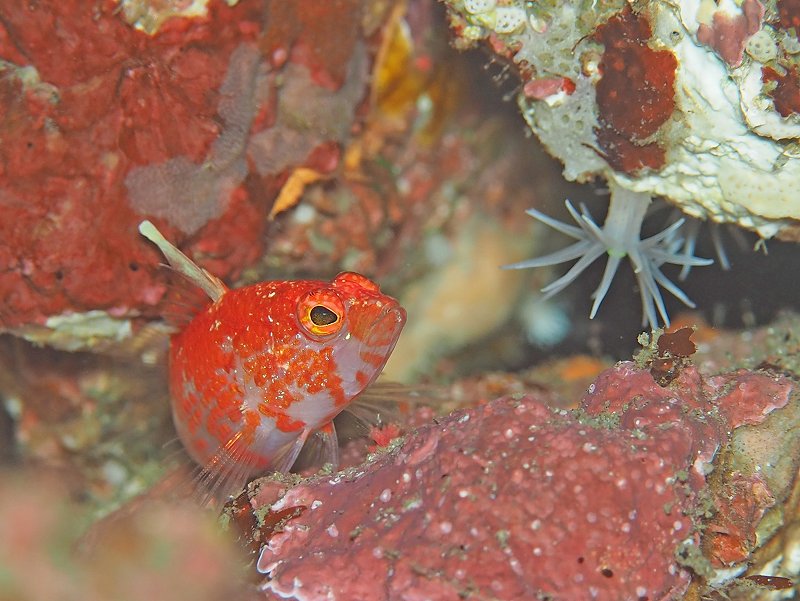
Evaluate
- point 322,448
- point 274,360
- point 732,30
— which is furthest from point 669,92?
point 322,448

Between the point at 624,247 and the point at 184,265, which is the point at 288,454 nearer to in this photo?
the point at 184,265

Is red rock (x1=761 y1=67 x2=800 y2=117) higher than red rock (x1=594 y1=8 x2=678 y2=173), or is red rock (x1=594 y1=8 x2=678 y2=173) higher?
red rock (x1=594 y1=8 x2=678 y2=173)

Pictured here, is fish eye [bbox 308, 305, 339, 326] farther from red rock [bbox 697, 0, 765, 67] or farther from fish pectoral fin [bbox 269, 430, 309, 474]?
red rock [bbox 697, 0, 765, 67]

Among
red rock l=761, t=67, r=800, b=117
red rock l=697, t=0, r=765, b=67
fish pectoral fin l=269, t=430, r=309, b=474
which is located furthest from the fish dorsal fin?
red rock l=761, t=67, r=800, b=117

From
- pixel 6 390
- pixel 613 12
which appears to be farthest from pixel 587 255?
pixel 6 390

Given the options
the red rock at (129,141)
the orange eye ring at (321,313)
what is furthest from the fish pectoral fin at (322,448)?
the red rock at (129,141)

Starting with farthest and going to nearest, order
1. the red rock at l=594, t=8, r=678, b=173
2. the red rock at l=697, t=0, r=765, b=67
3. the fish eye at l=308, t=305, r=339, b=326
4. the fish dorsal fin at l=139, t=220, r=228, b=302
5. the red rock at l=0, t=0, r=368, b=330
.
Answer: the fish dorsal fin at l=139, t=220, r=228, b=302, the red rock at l=0, t=0, r=368, b=330, the fish eye at l=308, t=305, r=339, b=326, the red rock at l=594, t=8, r=678, b=173, the red rock at l=697, t=0, r=765, b=67

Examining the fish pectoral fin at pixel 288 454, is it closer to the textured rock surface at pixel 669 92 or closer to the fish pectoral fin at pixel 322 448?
the fish pectoral fin at pixel 322 448
